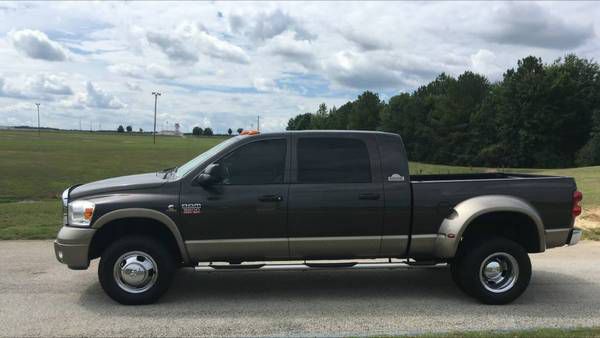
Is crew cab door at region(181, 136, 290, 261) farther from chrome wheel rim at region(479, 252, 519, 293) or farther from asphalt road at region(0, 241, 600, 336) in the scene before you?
chrome wheel rim at region(479, 252, 519, 293)

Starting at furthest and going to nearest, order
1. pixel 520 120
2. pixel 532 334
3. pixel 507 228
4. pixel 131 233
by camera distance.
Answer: pixel 520 120 < pixel 507 228 < pixel 131 233 < pixel 532 334

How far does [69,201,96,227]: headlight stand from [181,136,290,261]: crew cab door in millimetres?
952

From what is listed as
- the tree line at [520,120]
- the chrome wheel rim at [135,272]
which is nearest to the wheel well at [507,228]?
the chrome wheel rim at [135,272]

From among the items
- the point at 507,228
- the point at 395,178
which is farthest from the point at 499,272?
the point at 395,178

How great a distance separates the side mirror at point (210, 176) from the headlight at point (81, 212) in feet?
3.68

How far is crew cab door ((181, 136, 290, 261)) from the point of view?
5.72 m

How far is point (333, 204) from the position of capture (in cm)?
582

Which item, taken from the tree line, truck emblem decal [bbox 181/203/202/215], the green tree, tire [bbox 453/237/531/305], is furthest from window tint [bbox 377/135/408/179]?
the green tree

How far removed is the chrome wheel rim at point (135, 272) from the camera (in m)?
5.75

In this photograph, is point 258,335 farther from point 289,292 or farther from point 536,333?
point 536,333

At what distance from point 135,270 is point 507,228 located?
4.20 meters

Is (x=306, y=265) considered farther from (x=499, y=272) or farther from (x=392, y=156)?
(x=499, y=272)

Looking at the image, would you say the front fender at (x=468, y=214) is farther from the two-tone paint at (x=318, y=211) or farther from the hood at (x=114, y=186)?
the hood at (x=114, y=186)

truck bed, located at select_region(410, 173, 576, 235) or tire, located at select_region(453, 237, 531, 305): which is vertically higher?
truck bed, located at select_region(410, 173, 576, 235)
